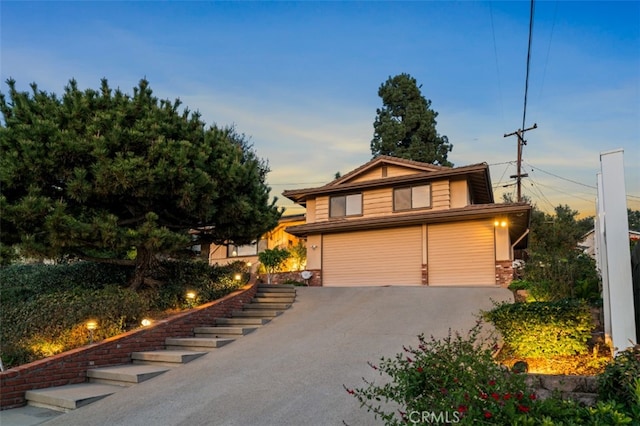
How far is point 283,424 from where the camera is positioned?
5.27 meters

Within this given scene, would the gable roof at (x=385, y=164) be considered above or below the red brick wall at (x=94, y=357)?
above


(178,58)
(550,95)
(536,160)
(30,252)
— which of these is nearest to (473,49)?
(550,95)

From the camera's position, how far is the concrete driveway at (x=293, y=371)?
570cm

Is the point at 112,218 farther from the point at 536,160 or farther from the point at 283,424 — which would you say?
the point at 536,160

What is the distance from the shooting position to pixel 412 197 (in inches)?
693

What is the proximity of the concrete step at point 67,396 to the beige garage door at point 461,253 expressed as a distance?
38.4 feet

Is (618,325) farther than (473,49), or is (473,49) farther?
(473,49)

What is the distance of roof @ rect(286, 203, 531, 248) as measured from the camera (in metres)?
15.0

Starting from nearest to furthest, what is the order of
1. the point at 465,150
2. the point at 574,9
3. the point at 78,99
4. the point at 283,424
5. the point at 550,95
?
the point at 283,424 < the point at 574,9 < the point at 78,99 < the point at 550,95 < the point at 465,150

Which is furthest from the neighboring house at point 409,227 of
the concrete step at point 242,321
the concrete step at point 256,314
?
the concrete step at point 242,321

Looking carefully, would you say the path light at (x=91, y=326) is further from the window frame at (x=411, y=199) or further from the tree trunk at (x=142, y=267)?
the window frame at (x=411, y=199)

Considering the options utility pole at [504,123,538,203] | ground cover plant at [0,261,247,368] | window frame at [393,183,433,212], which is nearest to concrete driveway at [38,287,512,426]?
ground cover plant at [0,261,247,368]

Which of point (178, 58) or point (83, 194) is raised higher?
point (178, 58)

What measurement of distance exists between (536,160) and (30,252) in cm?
2516
